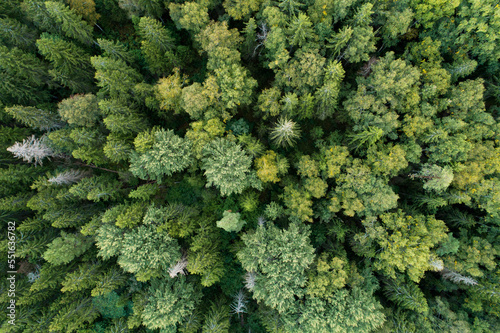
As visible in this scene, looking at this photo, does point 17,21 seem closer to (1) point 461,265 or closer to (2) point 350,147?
(2) point 350,147

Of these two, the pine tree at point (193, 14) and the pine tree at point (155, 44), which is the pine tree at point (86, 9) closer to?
the pine tree at point (155, 44)

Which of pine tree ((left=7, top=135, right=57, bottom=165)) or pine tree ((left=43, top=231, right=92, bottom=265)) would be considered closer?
pine tree ((left=43, top=231, right=92, bottom=265))

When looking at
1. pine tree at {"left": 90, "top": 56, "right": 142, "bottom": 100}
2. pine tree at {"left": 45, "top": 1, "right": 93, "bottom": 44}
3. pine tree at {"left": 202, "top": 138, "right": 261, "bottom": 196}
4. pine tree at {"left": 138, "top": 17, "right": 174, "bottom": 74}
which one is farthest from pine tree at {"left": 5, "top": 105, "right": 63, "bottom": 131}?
pine tree at {"left": 202, "top": 138, "right": 261, "bottom": 196}

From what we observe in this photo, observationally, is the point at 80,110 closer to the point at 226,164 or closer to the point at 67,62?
the point at 67,62

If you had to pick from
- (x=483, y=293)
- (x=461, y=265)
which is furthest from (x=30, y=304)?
(x=483, y=293)

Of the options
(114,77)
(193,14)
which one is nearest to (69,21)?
(114,77)

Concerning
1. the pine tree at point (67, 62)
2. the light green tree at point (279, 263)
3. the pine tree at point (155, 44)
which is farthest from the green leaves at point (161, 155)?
the pine tree at point (67, 62)

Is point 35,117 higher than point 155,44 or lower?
lower

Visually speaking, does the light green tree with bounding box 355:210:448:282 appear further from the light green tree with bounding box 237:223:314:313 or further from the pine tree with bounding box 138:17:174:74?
the pine tree with bounding box 138:17:174:74
